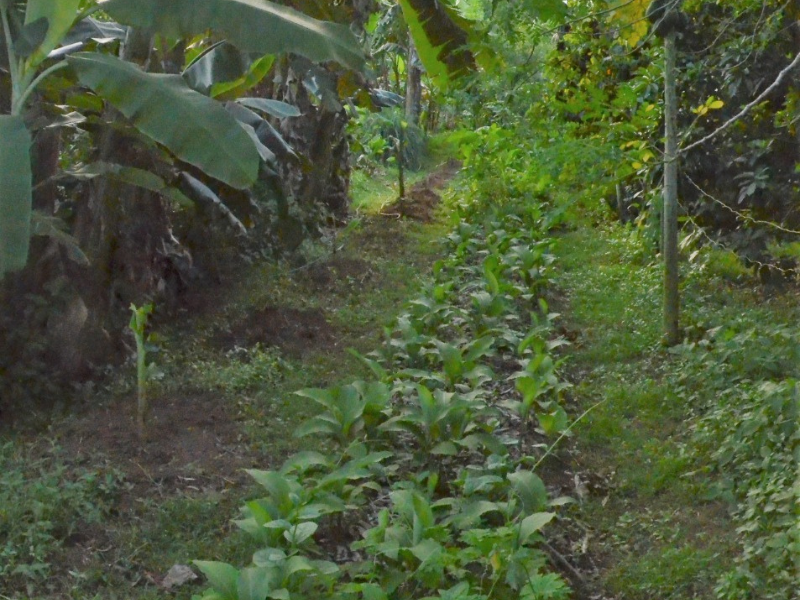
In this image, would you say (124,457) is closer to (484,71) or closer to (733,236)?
(484,71)

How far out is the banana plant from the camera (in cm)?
481

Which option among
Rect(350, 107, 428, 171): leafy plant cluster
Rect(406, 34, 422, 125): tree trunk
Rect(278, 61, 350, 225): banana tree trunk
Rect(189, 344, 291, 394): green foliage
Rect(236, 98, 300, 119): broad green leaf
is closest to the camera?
Rect(189, 344, 291, 394): green foliage

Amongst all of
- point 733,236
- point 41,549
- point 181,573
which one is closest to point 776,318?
point 733,236

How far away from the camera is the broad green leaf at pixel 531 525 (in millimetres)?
4098

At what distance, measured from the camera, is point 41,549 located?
455cm

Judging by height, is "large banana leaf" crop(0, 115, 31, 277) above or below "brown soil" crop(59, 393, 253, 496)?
above

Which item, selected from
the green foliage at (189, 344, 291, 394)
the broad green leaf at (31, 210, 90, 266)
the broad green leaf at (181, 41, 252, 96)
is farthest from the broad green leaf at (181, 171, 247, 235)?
the broad green leaf at (31, 210, 90, 266)

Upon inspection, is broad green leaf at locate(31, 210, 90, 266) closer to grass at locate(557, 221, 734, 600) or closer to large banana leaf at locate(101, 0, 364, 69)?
large banana leaf at locate(101, 0, 364, 69)

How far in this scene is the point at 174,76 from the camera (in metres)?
5.25

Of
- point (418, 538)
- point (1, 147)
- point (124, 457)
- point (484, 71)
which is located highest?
point (484, 71)

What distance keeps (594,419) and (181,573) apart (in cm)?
303

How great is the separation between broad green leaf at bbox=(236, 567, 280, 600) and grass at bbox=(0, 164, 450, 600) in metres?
0.89

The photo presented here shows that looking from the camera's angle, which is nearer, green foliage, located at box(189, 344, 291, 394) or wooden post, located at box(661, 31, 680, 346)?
green foliage, located at box(189, 344, 291, 394)

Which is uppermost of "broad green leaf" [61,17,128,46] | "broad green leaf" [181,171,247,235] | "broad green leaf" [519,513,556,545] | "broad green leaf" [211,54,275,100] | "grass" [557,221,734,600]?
"broad green leaf" [61,17,128,46]
